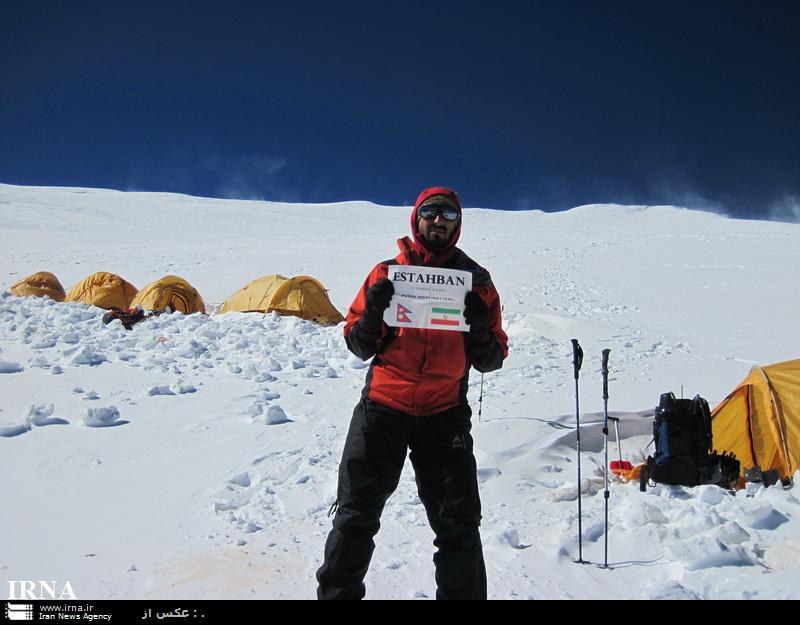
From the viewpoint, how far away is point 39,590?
2975 mm

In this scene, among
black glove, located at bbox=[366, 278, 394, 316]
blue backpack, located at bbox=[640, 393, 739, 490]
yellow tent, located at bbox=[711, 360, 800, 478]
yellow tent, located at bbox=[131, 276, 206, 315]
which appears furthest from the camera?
yellow tent, located at bbox=[131, 276, 206, 315]

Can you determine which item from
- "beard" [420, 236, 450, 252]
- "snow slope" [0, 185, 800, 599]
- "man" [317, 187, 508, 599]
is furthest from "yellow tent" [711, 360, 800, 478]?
"beard" [420, 236, 450, 252]

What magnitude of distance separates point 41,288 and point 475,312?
16691 mm

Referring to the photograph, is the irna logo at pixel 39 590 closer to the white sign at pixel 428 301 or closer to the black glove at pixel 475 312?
the white sign at pixel 428 301

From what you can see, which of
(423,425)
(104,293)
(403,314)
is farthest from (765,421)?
(104,293)

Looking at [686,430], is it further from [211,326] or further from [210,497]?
[211,326]

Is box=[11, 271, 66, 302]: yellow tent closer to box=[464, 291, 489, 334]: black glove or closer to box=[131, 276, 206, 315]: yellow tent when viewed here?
box=[131, 276, 206, 315]: yellow tent

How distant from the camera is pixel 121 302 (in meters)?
14.9

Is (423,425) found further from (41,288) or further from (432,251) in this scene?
(41,288)

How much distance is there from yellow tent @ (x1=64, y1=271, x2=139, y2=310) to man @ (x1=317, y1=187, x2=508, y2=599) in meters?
13.9

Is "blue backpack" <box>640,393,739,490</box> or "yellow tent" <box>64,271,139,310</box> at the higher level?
"yellow tent" <box>64,271,139,310</box>

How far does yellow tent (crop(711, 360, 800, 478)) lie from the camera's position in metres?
4.87

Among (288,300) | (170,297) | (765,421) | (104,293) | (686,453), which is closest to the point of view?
(686,453)
